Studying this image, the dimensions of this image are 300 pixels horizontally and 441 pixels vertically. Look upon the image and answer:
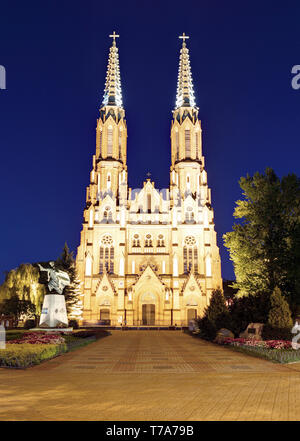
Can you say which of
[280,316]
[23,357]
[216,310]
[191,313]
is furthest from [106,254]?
[23,357]

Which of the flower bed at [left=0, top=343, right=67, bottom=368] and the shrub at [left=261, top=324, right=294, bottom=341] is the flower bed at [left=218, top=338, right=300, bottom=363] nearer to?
the shrub at [left=261, top=324, right=294, bottom=341]

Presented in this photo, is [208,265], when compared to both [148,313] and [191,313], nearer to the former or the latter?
[191,313]

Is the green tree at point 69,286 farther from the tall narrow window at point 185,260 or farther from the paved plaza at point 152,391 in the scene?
Result: the paved plaza at point 152,391

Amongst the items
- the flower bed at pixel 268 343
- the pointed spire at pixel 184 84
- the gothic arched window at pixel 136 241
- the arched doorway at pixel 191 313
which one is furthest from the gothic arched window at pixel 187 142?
the flower bed at pixel 268 343

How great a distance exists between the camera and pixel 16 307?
4256cm

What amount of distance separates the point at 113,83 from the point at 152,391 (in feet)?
255

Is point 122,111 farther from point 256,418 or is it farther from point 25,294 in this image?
point 256,418

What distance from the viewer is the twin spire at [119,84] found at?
80062 millimetres

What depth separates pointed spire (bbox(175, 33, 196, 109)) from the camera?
80562 millimetres

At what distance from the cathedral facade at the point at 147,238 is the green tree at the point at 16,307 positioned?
19.2 meters

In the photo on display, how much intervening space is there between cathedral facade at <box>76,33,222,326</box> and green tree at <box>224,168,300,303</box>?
2904 centimetres

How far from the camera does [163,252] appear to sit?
226 feet

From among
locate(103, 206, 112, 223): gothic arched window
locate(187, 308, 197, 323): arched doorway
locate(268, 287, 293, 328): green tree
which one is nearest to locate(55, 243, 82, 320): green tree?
locate(103, 206, 112, 223): gothic arched window
